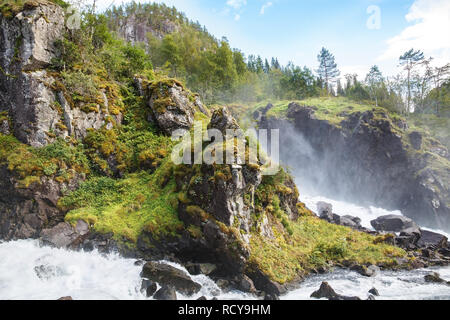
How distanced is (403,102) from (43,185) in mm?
56350

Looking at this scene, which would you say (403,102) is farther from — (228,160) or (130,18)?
(130,18)

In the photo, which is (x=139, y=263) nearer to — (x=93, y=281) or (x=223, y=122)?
(x=93, y=281)

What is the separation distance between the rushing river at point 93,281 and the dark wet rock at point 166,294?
0.50 m

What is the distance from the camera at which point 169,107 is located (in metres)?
18.8

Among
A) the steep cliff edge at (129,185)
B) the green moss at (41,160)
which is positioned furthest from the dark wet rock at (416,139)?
the green moss at (41,160)

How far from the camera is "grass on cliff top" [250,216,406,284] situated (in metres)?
12.3

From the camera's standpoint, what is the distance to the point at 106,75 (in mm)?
20750

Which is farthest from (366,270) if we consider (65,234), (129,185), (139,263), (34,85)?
(34,85)

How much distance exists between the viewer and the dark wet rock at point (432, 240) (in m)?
20.2

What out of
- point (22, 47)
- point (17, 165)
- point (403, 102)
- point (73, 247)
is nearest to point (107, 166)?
point (17, 165)

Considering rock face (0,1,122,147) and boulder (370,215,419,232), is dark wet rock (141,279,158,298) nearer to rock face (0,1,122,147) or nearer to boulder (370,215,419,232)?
rock face (0,1,122,147)

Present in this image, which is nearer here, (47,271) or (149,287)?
(149,287)

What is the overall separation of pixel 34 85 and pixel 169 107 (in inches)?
316

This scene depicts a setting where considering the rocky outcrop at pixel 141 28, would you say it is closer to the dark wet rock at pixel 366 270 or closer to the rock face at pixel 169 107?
the rock face at pixel 169 107
